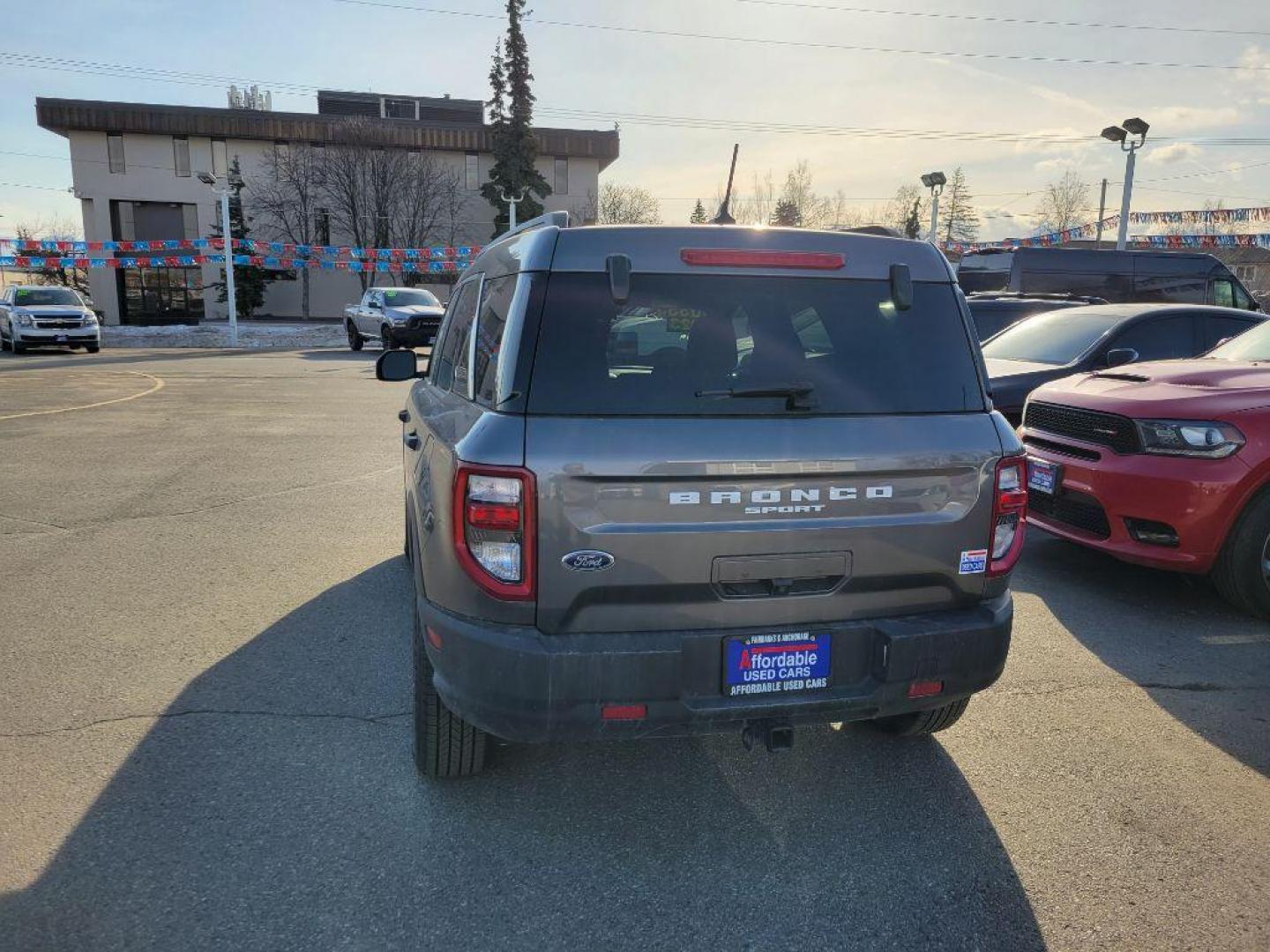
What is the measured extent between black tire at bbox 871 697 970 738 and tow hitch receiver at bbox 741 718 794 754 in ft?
2.37

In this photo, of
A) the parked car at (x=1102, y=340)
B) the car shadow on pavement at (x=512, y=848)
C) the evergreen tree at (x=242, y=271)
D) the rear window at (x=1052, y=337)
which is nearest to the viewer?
the car shadow on pavement at (x=512, y=848)

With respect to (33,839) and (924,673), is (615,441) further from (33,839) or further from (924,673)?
(33,839)

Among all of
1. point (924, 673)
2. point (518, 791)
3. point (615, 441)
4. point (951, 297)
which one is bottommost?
point (518, 791)

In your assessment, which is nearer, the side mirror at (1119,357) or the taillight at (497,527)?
the taillight at (497,527)

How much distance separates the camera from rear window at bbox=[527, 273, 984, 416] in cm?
257

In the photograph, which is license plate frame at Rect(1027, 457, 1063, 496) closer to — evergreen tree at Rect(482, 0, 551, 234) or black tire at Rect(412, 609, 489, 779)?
black tire at Rect(412, 609, 489, 779)

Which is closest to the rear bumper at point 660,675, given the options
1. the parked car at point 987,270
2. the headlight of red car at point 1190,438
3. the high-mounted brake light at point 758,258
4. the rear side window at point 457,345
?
the rear side window at point 457,345

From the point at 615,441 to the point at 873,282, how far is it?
3.64ft

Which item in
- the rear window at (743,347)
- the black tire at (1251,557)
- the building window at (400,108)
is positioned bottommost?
the black tire at (1251,557)

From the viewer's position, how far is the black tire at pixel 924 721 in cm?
329

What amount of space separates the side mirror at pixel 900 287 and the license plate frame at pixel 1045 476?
301 cm

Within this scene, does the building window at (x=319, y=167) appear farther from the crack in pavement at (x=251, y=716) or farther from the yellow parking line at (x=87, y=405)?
the crack in pavement at (x=251, y=716)


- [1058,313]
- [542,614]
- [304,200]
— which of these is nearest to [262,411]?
[1058,313]

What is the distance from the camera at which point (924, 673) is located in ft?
8.87
